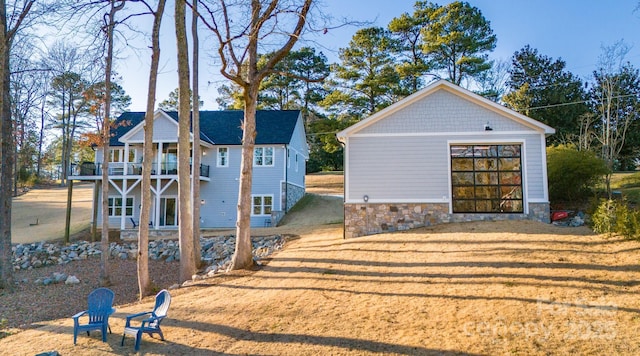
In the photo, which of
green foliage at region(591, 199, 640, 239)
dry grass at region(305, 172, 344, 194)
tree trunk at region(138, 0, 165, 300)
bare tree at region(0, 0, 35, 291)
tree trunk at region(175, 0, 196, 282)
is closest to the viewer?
green foliage at region(591, 199, 640, 239)

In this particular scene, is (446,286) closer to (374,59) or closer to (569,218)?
(569,218)

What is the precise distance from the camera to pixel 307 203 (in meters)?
23.8

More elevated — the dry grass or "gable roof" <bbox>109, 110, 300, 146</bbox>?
"gable roof" <bbox>109, 110, 300, 146</bbox>

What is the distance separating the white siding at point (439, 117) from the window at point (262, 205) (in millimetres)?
9989

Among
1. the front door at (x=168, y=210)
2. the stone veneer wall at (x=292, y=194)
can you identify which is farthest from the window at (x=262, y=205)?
the front door at (x=168, y=210)

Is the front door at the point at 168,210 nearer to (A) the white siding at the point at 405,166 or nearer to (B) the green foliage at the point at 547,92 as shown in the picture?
(A) the white siding at the point at 405,166

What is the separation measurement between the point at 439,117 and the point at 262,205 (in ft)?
39.0

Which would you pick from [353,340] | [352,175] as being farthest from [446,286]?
[352,175]

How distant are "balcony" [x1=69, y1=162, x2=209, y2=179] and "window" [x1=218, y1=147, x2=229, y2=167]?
2.93ft

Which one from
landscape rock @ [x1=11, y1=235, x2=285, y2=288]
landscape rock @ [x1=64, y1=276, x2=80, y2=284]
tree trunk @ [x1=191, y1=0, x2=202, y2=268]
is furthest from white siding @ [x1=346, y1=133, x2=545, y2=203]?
landscape rock @ [x1=64, y1=276, x2=80, y2=284]

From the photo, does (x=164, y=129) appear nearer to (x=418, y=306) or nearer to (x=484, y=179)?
(x=484, y=179)

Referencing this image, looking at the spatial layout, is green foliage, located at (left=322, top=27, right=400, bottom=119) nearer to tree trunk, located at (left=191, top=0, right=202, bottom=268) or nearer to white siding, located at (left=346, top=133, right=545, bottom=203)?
white siding, located at (left=346, top=133, right=545, bottom=203)

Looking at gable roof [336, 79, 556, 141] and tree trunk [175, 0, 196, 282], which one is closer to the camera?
tree trunk [175, 0, 196, 282]

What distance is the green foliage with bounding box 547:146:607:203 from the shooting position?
44.0 feet
